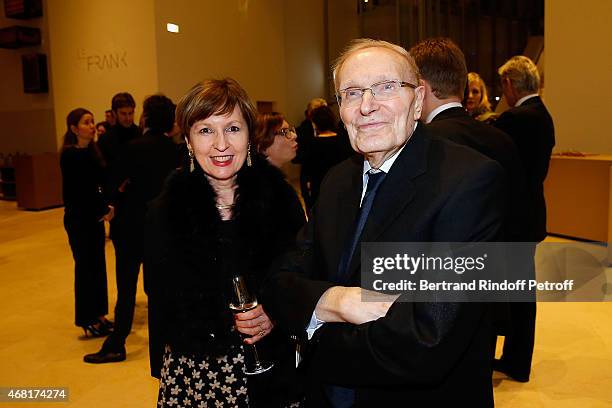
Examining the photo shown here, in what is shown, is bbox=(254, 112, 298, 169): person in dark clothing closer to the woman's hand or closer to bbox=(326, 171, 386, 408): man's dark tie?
A: the woman's hand

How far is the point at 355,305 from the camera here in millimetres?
1256

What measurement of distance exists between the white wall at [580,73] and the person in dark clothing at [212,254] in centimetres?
690

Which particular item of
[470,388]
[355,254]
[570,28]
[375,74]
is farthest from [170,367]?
[570,28]

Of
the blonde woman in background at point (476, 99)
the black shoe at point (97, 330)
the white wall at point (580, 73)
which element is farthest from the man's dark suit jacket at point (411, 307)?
the white wall at point (580, 73)

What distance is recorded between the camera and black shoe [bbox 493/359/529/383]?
3.28m

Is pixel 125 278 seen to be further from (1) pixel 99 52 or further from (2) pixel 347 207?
(1) pixel 99 52

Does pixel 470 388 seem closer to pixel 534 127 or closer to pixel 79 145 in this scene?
pixel 534 127

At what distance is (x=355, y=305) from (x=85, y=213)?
3.40 metres

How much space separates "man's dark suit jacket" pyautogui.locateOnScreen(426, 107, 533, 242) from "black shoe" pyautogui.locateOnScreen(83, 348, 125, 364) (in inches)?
107

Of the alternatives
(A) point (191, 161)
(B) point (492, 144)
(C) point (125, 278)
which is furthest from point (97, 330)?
(B) point (492, 144)

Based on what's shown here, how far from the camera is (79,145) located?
4.17 meters

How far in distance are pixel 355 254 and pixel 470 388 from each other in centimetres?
42

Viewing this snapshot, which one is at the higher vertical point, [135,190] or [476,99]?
[476,99]

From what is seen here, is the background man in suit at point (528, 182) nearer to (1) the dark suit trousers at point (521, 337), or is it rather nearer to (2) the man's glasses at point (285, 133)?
(1) the dark suit trousers at point (521, 337)
